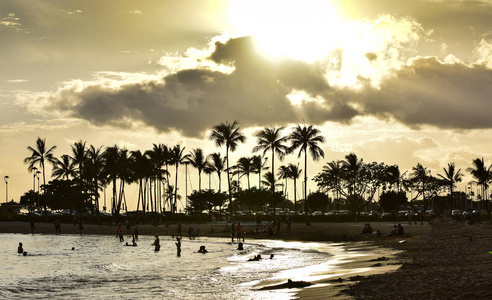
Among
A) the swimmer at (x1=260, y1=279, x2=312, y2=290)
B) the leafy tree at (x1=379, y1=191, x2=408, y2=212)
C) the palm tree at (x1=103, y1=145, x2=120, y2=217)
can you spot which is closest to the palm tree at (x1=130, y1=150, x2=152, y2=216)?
the palm tree at (x1=103, y1=145, x2=120, y2=217)

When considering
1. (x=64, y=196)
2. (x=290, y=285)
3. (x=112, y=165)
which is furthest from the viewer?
(x=64, y=196)

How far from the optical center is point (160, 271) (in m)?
31.5

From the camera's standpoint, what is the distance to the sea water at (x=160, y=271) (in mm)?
22266

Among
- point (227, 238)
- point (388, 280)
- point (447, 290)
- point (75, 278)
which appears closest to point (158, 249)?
point (227, 238)

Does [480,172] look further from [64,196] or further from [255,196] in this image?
[64,196]

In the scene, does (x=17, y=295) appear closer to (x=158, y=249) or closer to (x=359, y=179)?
(x=158, y=249)

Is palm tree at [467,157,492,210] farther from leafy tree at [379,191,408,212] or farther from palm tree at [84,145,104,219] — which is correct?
palm tree at [84,145,104,219]

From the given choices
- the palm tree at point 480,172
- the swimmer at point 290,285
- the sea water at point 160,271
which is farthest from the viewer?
the palm tree at point 480,172

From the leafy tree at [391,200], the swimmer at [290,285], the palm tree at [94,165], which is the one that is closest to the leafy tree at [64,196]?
the palm tree at [94,165]

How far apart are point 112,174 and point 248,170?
34.2m

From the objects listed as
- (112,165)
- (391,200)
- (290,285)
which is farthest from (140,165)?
(290,285)

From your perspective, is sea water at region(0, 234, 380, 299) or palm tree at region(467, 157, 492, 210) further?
palm tree at region(467, 157, 492, 210)

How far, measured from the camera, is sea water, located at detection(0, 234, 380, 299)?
22.3 m

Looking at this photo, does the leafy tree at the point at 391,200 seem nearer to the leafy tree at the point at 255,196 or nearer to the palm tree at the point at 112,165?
the leafy tree at the point at 255,196
